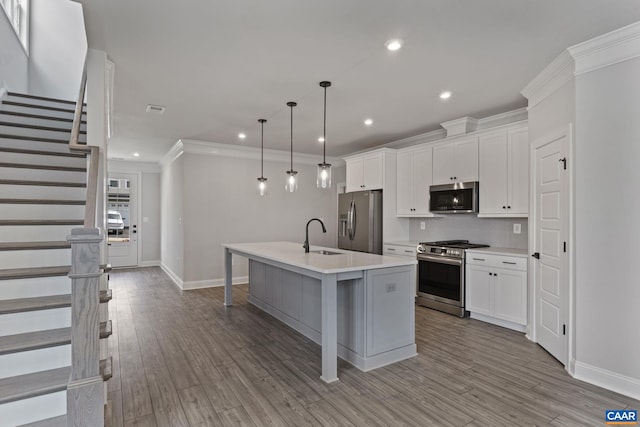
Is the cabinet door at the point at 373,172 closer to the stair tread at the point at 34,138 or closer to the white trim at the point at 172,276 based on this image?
the white trim at the point at 172,276

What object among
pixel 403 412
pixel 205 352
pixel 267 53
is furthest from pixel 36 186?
pixel 403 412

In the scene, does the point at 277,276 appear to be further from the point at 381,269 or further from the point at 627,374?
the point at 627,374

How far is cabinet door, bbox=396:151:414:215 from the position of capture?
5.31 meters

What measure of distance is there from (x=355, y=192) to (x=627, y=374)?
4063mm

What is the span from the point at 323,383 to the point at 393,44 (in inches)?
105

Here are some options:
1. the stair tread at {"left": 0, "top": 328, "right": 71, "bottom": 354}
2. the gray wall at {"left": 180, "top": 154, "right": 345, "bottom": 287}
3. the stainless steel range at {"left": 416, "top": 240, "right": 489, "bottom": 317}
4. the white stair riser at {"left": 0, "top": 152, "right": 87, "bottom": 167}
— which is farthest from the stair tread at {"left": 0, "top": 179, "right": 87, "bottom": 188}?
the stainless steel range at {"left": 416, "top": 240, "right": 489, "bottom": 317}

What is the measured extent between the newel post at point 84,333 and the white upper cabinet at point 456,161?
4.24m

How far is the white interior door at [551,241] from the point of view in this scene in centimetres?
287

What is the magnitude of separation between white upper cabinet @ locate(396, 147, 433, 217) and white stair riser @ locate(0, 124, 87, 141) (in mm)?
4326

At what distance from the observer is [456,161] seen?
183 inches

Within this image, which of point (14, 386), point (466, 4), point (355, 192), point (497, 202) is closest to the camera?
point (14, 386)

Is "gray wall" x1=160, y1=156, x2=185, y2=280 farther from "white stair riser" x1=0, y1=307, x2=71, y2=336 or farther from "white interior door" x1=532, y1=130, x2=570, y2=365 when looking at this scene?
"white interior door" x1=532, y1=130, x2=570, y2=365

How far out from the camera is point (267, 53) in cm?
275

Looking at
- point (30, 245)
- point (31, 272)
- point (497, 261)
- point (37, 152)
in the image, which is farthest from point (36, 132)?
point (497, 261)
